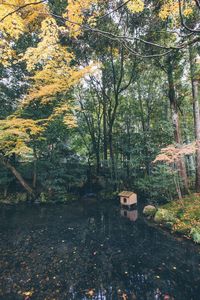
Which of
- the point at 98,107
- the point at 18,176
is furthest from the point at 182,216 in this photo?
the point at 98,107

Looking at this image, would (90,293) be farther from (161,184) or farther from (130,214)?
(161,184)

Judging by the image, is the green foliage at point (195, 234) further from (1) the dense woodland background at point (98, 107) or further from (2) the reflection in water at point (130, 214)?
(2) the reflection in water at point (130, 214)

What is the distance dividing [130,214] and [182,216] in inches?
96.5

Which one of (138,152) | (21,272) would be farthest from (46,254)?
(138,152)

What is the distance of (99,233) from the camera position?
701 cm

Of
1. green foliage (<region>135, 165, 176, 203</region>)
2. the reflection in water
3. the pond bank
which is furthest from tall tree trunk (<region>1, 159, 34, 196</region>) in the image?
the pond bank

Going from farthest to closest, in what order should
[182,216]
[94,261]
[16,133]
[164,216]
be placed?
[16,133] → [164,216] → [182,216] → [94,261]

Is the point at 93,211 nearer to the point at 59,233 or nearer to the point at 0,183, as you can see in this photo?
the point at 59,233

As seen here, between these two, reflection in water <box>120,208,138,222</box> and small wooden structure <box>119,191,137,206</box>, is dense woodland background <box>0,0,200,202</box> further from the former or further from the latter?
reflection in water <box>120,208,138,222</box>

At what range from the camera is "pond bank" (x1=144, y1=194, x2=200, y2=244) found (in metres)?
6.38

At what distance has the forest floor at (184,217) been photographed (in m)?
6.35

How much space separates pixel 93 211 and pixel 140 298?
614 centimetres

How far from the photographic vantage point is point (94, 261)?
204 inches

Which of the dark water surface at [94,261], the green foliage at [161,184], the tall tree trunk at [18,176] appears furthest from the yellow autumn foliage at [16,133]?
the green foliage at [161,184]
